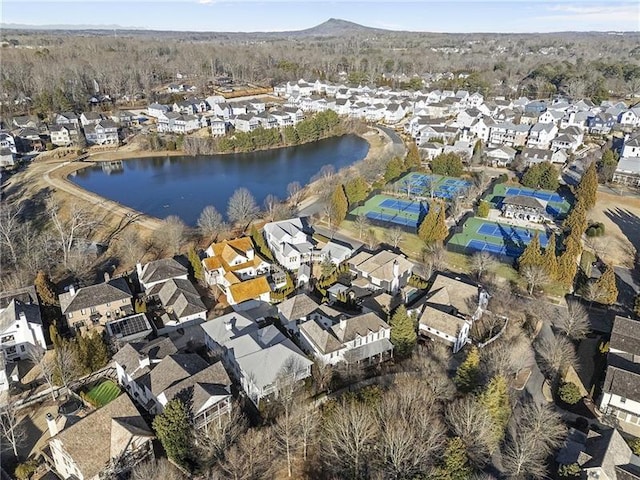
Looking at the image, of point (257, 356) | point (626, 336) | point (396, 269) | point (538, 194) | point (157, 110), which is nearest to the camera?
point (257, 356)

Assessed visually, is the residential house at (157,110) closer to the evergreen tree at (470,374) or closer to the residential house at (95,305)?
the residential house at (95,305)

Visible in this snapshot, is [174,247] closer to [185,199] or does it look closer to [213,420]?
[185,199]

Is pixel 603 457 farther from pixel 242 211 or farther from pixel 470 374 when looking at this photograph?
pixel 242 211

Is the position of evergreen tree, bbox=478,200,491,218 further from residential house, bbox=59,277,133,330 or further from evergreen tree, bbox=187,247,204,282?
residential house, bbox=59,277,133,330

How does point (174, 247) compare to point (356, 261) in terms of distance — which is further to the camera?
point (174, 247)

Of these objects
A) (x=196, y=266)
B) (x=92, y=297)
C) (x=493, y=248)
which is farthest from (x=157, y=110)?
(x=493, y=248)

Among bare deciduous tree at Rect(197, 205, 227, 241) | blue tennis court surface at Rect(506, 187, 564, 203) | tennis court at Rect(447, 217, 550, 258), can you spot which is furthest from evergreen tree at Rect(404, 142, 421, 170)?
bare deciduous tree at Rect(197, 205, 227, 241)

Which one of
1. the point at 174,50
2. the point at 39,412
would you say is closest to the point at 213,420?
the point at 39,412
